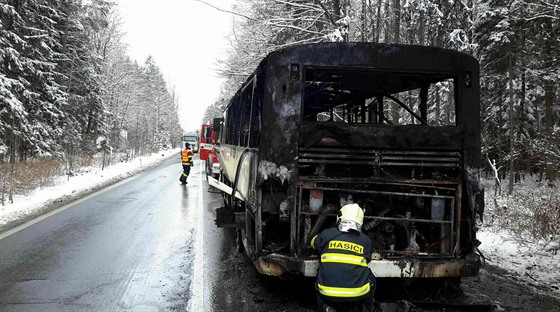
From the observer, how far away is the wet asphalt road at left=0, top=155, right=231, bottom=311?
15.5 feet

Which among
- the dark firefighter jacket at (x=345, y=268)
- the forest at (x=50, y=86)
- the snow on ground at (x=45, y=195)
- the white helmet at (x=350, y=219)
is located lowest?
the snow on ground at (x=45, y=195)

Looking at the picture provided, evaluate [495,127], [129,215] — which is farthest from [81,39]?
[495,127]

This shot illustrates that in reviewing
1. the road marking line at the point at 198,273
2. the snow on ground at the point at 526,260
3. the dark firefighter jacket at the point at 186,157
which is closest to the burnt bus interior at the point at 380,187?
the road marking line at the point at 198,273

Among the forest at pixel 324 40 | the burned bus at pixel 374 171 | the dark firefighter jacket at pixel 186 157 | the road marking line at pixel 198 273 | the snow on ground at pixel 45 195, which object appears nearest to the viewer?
the burned bus at pixel 374 171

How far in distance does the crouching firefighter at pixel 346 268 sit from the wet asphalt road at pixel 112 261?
176 cm

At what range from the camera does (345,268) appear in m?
3.35

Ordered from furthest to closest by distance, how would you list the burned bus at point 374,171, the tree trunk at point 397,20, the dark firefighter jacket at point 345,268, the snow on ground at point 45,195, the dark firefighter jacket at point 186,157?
the dark firefighter jacket at point 186,157
the tree trunk at point 397,20
the snow on ground at point 45,195
the burned bus at point 374,171
the dark firefighter jacket at point 345,268

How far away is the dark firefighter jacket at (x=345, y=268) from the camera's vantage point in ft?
10.9

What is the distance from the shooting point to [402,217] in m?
4.78

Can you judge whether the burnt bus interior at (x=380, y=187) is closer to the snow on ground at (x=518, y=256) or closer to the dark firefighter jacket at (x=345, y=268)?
the dark firefighter jacket at (x=345, y=268)

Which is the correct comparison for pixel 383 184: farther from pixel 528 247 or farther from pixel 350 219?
pixel 528 247

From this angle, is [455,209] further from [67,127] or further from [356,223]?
[67,127]

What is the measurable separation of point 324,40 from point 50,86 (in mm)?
14520

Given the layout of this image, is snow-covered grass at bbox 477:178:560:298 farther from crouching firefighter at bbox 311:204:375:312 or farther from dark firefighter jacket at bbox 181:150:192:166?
dark firefighter jacket at bbox 181:150:192:166
